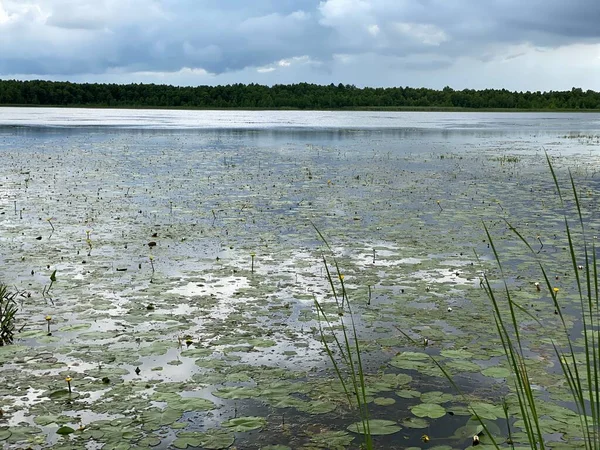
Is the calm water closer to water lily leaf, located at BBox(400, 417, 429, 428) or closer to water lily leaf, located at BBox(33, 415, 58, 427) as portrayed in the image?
water lily leaf, located at BBox(33, 415, 58, 427)

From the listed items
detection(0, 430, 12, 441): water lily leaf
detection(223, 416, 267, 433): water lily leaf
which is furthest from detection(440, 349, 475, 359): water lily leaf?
detection(0, 430, 12, 441): water lily leaf

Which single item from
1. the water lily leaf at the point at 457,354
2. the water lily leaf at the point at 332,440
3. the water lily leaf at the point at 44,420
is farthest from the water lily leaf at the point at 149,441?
the water lily leaf at the point at 457,354

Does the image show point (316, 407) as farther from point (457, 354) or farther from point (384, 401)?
point (457, 354)

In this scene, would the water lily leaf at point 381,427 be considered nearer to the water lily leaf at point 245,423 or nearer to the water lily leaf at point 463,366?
the water lily leaf at point 245,423

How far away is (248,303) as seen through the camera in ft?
23.8

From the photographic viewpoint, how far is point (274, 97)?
130 m

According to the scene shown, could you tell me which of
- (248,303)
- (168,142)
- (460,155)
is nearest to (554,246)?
(248,303)

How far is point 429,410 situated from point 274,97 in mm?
128734

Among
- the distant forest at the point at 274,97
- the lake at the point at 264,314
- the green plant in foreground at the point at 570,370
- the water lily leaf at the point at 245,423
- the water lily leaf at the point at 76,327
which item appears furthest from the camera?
the distant forest at the point at 274,97

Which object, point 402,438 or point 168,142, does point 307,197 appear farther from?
point 168,142

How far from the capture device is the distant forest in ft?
407

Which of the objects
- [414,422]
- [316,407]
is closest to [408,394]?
[414,422]

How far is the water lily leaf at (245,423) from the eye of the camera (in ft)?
14.6

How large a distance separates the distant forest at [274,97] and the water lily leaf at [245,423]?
4897 inches
